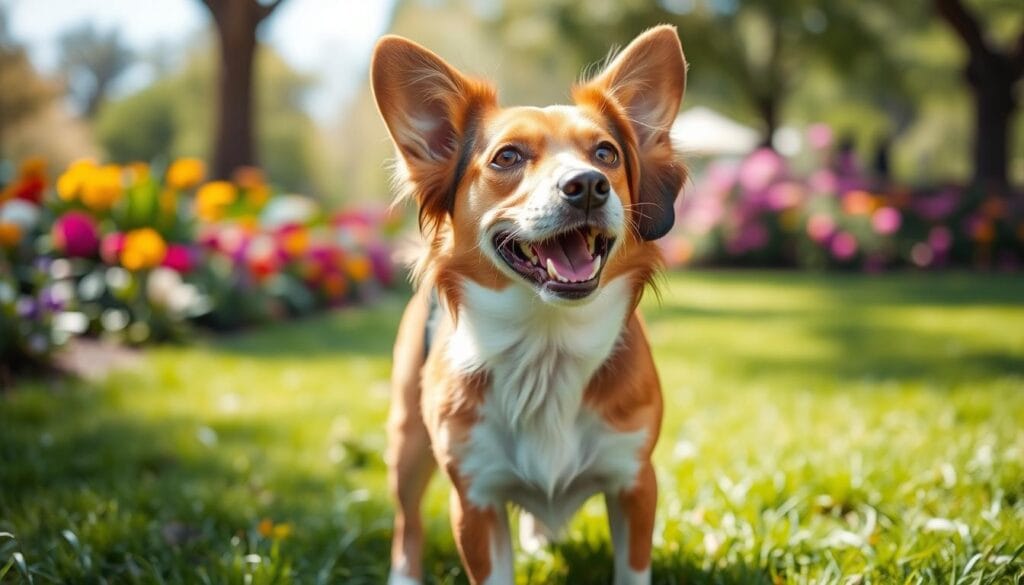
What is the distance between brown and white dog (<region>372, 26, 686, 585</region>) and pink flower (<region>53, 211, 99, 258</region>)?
526cm

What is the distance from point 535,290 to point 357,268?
26.0 ft

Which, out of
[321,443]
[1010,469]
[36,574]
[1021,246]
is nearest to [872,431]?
[1010,469]

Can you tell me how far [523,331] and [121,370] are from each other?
4.51 metres

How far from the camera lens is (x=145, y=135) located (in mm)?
29719

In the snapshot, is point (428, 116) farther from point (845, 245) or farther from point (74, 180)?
point (845, 245)

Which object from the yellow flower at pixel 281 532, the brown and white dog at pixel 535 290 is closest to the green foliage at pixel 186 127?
the yellow flower at pixel 281 532

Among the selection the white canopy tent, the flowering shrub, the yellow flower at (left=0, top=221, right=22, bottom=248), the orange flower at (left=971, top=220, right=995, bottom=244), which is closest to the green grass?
the yellow flower at (left=0, top=221, right=22, bottom=248)

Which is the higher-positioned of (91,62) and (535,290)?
(535,290)

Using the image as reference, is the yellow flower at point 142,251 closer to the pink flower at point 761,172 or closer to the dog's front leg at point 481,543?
the dog's front leg at point 481,543

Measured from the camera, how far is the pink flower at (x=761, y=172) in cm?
1419

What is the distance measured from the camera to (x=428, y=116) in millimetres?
2609

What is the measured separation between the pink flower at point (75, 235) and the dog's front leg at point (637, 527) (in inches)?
233

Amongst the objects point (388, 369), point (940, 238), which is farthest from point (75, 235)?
point (940, 238)

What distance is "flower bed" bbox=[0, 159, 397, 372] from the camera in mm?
6156
